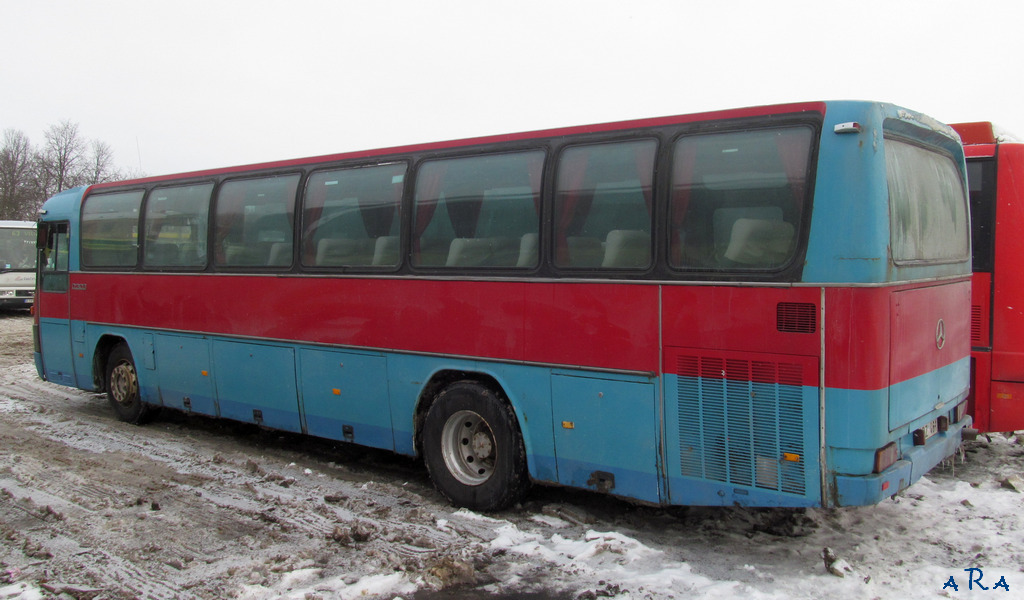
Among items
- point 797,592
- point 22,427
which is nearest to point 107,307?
point 22,427

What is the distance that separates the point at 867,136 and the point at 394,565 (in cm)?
392

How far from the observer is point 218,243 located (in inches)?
340

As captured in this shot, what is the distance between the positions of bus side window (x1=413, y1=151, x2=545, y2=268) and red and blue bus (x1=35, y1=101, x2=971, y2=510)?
0.02m

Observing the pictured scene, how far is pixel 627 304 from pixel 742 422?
1096mm

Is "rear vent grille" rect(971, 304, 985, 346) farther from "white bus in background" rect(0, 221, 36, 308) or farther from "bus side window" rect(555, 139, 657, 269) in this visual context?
"white bus in background" rect(0, 221, 36, 308)

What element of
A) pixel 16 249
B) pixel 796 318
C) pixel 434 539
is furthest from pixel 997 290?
pixel 16 249

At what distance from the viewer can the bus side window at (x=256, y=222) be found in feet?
26.0

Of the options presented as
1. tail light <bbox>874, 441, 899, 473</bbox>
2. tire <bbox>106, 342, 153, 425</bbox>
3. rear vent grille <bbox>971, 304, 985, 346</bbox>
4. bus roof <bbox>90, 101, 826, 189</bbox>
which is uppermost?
bus roof <bbox>90, 101, 826, 189</bbox>

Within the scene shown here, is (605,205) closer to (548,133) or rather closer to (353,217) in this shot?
(548,133)

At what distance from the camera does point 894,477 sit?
4.79m

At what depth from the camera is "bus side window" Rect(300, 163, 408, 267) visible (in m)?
6.98

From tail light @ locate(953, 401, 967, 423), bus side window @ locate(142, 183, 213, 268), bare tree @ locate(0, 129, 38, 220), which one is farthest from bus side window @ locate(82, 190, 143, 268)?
bare tree @ locate(0, 129, 38, 220)

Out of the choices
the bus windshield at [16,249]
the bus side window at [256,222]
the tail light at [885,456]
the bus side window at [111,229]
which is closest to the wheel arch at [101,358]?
the bus side window at [111,229]

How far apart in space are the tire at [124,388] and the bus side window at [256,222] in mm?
2500
